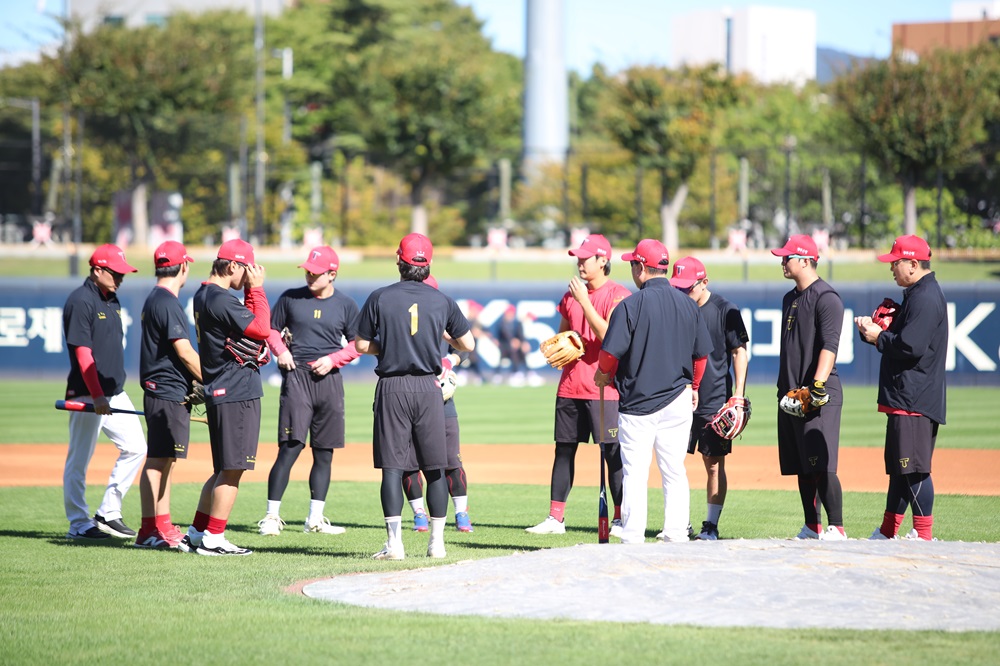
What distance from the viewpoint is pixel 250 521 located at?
9914 millimetres

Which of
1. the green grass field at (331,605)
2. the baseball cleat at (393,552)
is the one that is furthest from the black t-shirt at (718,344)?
the baseball cleat at (393,552)

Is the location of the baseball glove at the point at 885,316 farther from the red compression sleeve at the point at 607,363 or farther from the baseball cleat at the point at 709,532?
the red compression sleeve at the point at 607,363

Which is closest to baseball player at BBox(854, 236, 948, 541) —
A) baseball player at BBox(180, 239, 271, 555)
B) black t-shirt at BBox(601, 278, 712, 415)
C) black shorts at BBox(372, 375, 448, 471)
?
black t-shirt at BBox(601, 278, 712, 415)

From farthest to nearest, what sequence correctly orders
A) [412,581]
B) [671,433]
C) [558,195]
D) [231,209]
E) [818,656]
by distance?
[558,195] < [231,209] < [671,433] < [412,581] < [818,656]

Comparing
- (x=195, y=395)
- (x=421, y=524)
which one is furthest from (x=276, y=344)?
(x=421, y=524)

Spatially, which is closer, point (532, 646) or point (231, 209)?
point (532, 646)

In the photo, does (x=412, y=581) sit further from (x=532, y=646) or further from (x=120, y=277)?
(x=120, y=277)

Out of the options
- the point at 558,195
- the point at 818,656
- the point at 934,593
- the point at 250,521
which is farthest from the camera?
the point at 558,195

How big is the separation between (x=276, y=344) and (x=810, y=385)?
12.5 ft

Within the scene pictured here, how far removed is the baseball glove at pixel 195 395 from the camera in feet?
26.8

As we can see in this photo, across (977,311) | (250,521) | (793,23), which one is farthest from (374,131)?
(793,23)

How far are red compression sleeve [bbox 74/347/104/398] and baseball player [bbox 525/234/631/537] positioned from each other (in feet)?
10.9

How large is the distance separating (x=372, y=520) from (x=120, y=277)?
2.83 m

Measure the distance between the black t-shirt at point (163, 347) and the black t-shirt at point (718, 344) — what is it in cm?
374
